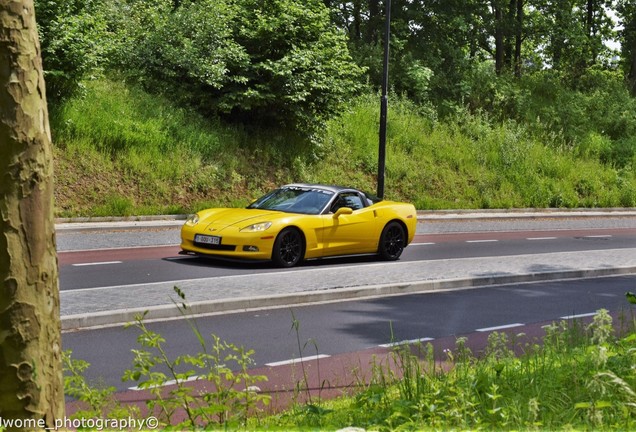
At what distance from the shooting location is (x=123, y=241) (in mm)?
19141

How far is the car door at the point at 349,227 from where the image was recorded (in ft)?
51.1

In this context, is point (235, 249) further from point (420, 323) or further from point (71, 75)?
point (71, 75)

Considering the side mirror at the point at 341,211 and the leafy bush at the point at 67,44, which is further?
the leafy bush at the point at 67,44

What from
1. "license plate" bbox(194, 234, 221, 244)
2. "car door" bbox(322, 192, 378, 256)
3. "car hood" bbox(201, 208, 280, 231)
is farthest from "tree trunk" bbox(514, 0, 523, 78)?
"license plate" bbox(194, 234, 221, 244)

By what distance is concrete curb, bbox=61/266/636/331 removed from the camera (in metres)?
9.68

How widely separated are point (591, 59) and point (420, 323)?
42.9 m

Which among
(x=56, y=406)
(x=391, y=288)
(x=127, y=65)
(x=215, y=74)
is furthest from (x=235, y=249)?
(x=127, y=65)

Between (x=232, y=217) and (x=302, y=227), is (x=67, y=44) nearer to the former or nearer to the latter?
(x=232, y=217)

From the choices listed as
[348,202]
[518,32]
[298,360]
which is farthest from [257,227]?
[518,32]

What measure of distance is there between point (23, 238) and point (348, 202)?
41.1 ft

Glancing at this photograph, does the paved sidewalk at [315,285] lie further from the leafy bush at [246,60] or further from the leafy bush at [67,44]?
the leafy bush at [246,60]

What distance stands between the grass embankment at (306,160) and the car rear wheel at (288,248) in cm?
914

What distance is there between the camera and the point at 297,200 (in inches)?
625

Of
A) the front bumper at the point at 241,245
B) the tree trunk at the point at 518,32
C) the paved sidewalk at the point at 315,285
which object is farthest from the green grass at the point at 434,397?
the tree trunk at the point at 518,32
